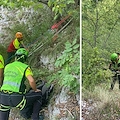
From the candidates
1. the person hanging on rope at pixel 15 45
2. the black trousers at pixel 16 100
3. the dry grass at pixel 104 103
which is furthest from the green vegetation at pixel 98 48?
the person hanging on rope at pixel 15 45

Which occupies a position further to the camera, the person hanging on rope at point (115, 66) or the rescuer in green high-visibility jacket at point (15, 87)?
the rescuer in green high-visibility jacket at point (15, 87)

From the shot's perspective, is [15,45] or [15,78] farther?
[15,45]

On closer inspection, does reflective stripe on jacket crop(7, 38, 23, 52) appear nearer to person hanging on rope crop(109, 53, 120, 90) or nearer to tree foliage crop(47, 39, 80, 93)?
tree foliage crop(47, 39, 80, 93)

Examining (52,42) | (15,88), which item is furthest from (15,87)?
(52,42)

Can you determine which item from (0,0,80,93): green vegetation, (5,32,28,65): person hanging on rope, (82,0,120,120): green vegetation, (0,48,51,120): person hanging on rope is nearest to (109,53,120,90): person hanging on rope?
(82,0,120,120): green vegetation

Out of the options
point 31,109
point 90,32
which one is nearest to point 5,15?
point 31,109

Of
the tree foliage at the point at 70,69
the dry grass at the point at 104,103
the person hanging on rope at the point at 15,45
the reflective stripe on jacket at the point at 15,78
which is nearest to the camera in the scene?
the dry grass at the point at 104,103

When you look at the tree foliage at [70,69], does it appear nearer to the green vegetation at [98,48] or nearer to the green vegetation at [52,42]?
the green vegetation at [52,42]

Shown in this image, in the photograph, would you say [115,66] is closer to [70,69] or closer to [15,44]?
[70,69]

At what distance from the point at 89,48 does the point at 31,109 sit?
1.30 m

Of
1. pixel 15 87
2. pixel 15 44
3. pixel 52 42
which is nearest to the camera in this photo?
pixel 15 87

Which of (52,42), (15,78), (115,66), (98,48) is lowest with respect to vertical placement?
(15,78)

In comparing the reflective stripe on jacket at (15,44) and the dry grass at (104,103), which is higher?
the reflective stripe on jacket at (15,44)

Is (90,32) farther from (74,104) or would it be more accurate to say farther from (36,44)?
(36,44)
